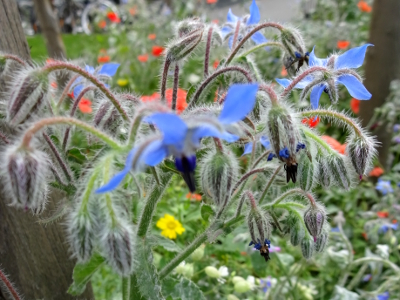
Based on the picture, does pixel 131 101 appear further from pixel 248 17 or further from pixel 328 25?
pixel 328 25

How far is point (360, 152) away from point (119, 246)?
0.53 meters

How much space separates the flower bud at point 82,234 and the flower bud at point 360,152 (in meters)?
0.55

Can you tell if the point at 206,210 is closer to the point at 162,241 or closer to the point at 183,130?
the point at 162,241

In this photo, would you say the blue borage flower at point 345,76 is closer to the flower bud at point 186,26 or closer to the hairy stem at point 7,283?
the flower bud at point 186,26

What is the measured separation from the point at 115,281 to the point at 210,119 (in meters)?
1.24

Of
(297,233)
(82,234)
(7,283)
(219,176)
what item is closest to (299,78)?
(219,176)

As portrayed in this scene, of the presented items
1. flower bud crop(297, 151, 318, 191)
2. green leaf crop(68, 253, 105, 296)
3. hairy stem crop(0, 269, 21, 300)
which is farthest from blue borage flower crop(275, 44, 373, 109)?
hairy stem crop(0, 269, 21, 300)

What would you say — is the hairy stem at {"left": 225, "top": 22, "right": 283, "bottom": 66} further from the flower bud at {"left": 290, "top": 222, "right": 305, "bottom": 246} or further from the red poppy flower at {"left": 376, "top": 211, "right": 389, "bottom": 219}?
the red poppy flower at {"left": 376, "top": 211, "right": 389, "bottom": 219}

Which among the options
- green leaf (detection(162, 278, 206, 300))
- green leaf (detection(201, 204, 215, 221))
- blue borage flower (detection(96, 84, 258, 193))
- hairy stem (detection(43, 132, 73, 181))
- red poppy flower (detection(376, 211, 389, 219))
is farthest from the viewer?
red poppy flower (detection(376, 211, 389, 219))

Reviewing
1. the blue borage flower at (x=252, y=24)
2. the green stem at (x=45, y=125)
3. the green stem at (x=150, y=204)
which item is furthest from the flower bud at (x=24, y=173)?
the blue borage flower at (x=252, y=24)

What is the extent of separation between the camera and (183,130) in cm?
54

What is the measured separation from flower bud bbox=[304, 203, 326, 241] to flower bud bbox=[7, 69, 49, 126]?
59 centimetres

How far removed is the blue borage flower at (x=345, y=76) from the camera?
33.6 inches

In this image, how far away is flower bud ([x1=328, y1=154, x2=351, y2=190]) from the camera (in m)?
0.83
